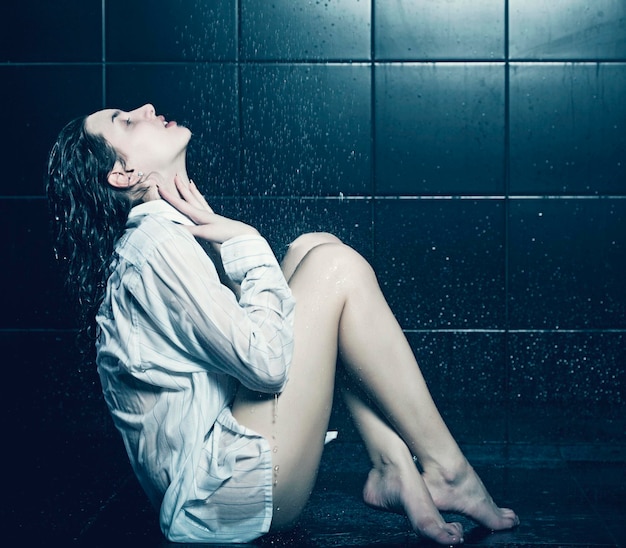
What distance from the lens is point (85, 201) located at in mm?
1729

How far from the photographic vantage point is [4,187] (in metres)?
2.78

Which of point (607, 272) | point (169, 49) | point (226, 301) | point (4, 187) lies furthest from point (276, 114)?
point (226, 301)

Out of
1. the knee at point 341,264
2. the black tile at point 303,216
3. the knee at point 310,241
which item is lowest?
the knee at point 341,264

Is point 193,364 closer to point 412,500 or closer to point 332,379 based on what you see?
point 332,379

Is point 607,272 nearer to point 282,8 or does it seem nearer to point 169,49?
point 282,8

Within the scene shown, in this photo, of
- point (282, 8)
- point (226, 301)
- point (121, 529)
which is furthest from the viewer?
point (282, 8)

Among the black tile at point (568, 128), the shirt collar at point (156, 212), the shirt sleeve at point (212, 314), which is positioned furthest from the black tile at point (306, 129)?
the shirt sleeve at point (212, 314)

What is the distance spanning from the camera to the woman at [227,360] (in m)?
1.50

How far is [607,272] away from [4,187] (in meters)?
1.95

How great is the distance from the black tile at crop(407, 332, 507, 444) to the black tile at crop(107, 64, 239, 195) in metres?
0.81

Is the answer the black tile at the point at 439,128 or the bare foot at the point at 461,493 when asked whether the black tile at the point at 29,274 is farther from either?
the bare foot at the point at 461,493

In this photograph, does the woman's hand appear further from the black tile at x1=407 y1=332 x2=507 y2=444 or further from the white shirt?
the black tile at x1=407 y1=332 x2=507 y2=444

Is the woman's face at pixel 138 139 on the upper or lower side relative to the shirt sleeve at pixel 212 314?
upper

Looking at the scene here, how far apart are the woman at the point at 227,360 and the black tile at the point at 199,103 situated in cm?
98
